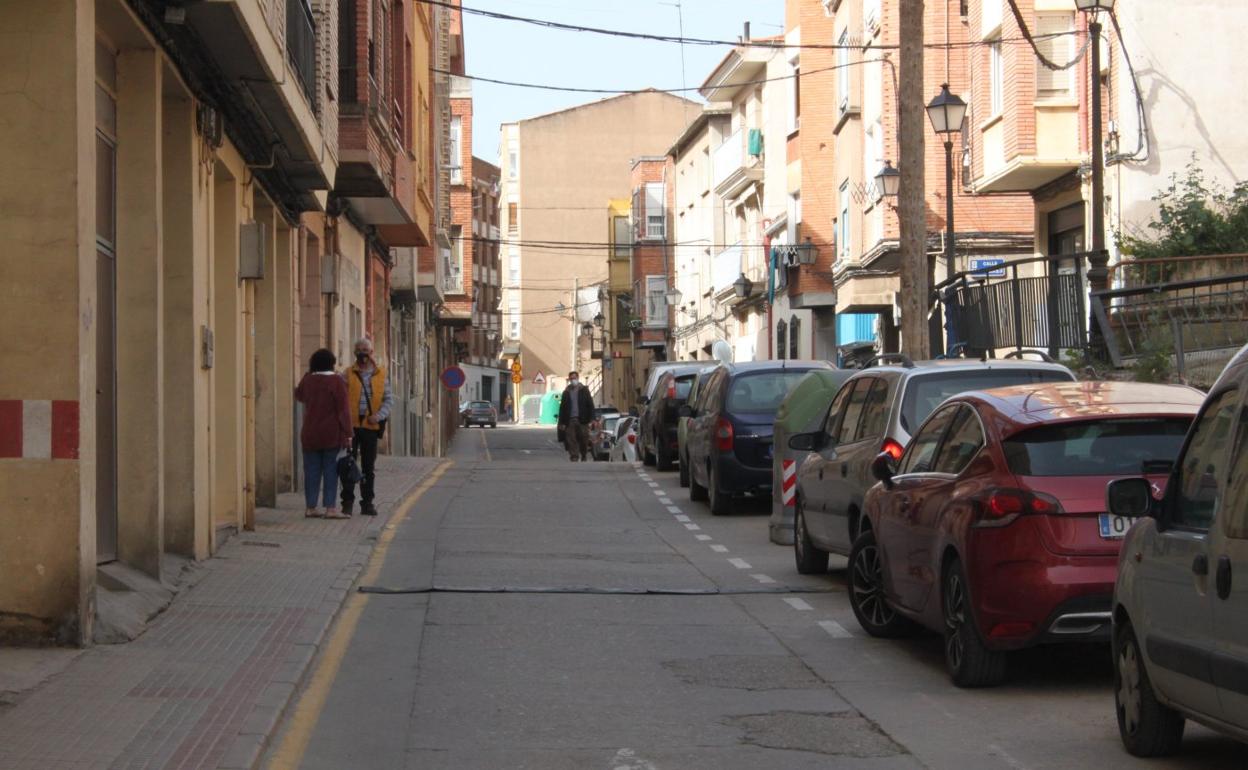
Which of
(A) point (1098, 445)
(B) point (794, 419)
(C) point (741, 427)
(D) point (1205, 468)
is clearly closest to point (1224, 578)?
(D) point (1205, 468)

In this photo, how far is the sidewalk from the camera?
271 inches

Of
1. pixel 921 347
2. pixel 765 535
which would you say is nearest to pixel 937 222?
pixel 921 347

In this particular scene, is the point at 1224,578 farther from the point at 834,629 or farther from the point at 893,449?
the point at 893,449

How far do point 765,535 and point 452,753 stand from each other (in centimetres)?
1090

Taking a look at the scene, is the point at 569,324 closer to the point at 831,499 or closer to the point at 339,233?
the point at 339,233

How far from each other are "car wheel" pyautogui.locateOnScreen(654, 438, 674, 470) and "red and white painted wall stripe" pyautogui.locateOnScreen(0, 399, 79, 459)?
20.3 meters

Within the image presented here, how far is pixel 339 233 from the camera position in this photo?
27.8 metres

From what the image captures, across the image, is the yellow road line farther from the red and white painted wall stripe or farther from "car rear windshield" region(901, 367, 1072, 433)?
"car rear windshield" region(901, 367, 1072, 433)

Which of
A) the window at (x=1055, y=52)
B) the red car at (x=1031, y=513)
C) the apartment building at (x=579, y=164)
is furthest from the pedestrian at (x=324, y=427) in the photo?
the apartment building at (x=579, y=164)

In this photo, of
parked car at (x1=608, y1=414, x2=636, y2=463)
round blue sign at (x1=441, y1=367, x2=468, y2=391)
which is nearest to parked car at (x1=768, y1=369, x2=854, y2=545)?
parked car at (x1=608, y1=414, x2=636, y2=463)

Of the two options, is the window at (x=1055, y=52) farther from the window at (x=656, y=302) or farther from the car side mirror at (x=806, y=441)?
the window at (x=656, y=302)

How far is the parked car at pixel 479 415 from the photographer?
298 feet

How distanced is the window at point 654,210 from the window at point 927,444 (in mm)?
71785

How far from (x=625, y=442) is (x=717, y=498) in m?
20.7
